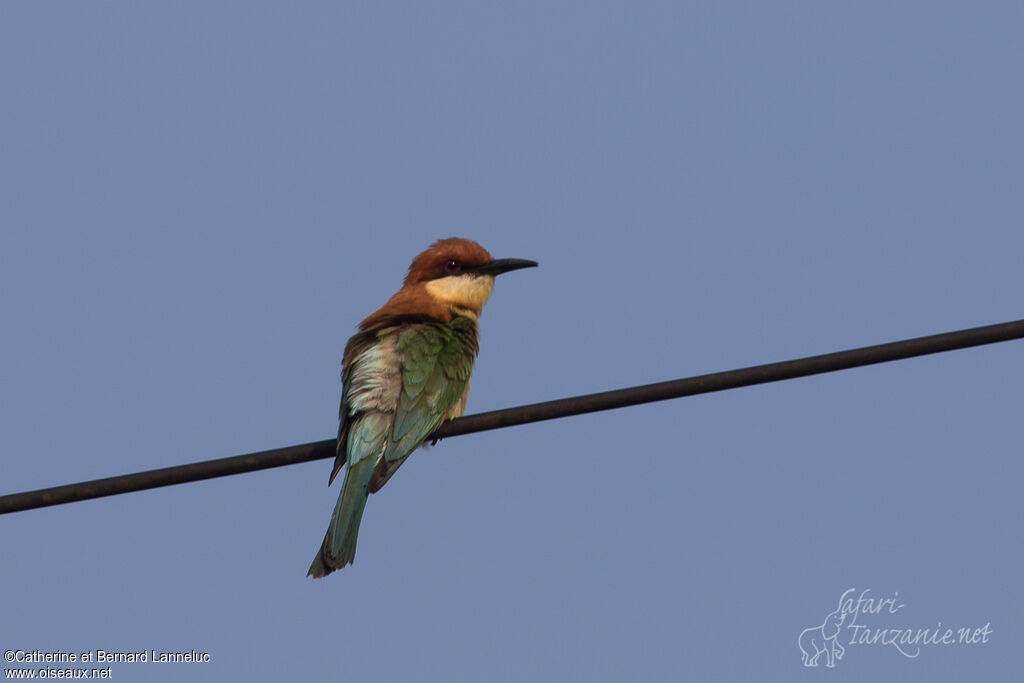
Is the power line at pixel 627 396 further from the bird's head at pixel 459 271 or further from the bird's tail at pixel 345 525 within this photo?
the bird's head at pixel 459 271

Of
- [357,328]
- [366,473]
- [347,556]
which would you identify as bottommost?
[347,556]

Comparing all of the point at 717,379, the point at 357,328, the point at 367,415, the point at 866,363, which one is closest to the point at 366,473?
the point at 367,415

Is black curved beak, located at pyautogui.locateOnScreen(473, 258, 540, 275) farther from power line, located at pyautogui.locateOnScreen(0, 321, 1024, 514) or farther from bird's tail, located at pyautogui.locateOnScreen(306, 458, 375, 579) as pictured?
power line, located at pyautogui.locateOnScreen(0, 321, 1024, 514)

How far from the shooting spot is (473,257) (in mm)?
6652

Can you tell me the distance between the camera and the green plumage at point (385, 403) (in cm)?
500

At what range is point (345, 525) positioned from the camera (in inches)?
196

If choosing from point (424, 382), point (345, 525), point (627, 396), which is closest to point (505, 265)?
point (424, 382)

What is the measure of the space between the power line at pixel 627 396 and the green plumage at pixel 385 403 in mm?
1040

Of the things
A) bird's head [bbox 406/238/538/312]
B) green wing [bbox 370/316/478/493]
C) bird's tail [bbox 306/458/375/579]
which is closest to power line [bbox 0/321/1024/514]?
bird's tail [bbox 306/458/375/579]

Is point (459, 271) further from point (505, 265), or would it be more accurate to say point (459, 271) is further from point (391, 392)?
point (391, 392)

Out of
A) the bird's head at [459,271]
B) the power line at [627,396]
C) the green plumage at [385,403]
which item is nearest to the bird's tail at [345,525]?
the green plumage at [385,403]

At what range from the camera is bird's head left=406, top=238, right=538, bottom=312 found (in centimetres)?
648

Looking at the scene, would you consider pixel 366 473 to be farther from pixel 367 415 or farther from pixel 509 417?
pixel 509 417

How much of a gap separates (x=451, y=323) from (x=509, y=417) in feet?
6.63
